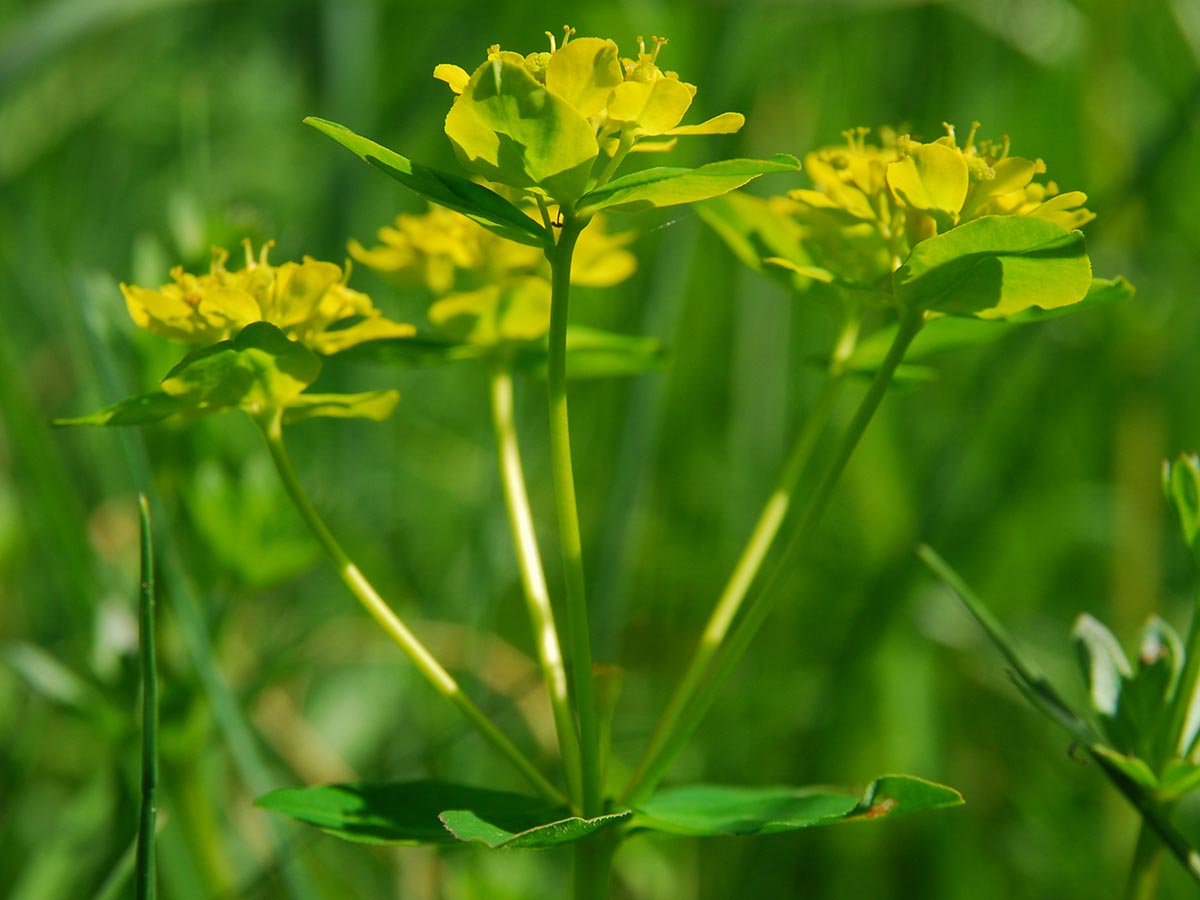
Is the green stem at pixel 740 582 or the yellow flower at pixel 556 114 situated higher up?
the yellow flower at pixel 556 114

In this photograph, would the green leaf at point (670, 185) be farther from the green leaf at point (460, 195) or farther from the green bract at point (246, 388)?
the green bract at point (246, 388)

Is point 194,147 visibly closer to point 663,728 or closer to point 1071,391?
point 663,728

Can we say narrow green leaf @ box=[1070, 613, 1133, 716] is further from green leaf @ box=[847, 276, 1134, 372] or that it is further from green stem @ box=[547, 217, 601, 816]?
green stem @ box=[547, 217, 601, 816]

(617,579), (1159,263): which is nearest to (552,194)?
(617,579)

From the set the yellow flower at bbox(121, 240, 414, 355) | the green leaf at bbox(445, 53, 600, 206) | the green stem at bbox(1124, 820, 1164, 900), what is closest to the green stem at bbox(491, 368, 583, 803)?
the yellow flower at bbox(121, 240, 414, 355)

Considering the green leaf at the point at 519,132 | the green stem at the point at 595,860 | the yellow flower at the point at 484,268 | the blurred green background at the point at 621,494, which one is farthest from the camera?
the blurred green background at the point at 621,494

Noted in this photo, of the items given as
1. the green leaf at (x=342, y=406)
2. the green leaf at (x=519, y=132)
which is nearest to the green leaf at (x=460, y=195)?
the green leaf at (x=519, y=132)
